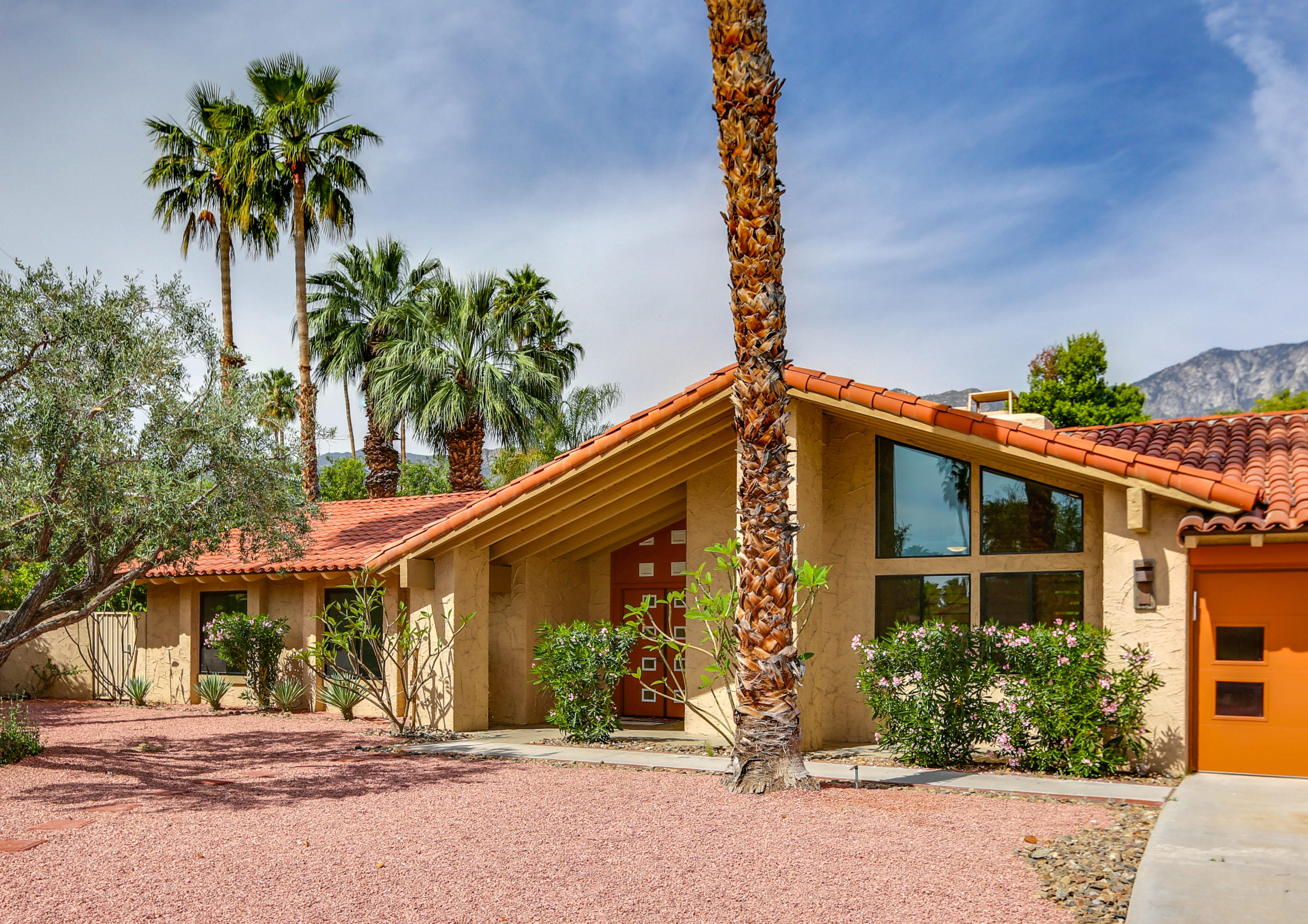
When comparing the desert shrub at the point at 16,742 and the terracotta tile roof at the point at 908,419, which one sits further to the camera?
the desert shrub at the point at 16,742

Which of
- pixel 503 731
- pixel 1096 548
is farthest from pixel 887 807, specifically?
pixel 503 731

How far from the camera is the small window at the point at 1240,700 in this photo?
392 inches

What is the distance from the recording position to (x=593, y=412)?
3825 centimetres

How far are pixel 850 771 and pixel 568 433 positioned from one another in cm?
2800

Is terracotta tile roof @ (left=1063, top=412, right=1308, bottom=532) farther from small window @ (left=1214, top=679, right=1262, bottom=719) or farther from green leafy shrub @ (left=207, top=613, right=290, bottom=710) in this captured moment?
green leafy shrub @ (left=207, top=613, right=290, bottom=710)

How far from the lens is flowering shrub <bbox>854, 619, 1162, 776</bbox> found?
991cm

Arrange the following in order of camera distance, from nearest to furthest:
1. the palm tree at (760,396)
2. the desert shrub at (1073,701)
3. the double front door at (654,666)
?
the palm tree at (760,396) → the desert shrub at (1073,701) → the double front door at (654,666)

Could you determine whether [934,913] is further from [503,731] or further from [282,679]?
[282,679]

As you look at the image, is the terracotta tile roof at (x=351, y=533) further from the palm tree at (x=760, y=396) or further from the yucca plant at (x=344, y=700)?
the palm tree at (x=760, y=396)

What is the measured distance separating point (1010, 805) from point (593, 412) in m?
30.6

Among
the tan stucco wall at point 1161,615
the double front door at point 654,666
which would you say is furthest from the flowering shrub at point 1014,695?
the double front door at point 654,666

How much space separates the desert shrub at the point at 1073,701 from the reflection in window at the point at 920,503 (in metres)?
2.01

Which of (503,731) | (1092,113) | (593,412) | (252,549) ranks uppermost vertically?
(1092,113)

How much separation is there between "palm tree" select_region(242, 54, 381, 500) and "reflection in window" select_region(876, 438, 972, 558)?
1490 cm
